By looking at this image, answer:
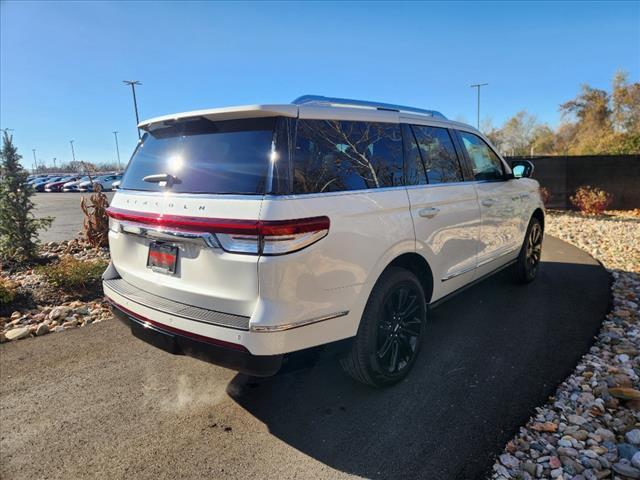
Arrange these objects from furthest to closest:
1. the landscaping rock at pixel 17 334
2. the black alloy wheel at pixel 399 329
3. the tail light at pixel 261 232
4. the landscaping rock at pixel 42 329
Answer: the landscaping rock at pixel 42 329, the landscaping rock at pixel 17 334, the black alloy wheel at pixel 399 329, the tail light at pixel 261 232

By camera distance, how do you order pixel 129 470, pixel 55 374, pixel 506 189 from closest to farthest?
pixel 129 470
pixel 55 374
pixel 506 189

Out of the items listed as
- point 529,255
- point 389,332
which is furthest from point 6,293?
point 529,255

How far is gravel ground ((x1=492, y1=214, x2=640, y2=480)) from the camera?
2.19 meters

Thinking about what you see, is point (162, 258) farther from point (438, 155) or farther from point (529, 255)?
point (529, 255)

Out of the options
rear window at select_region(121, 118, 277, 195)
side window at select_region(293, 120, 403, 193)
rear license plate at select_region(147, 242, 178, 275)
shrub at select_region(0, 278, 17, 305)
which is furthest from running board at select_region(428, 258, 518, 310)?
shrub at select_region(0, 278, 17, 305)

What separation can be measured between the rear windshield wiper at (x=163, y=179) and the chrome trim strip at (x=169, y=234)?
294 mm

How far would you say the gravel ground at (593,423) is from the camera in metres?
2.19

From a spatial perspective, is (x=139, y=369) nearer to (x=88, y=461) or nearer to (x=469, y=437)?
(x=88, y=461)

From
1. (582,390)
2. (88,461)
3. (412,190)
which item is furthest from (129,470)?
(582,390)

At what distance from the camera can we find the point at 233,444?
2488 mm

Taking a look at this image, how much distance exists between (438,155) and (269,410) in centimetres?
247

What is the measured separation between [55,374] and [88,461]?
132 centimetres

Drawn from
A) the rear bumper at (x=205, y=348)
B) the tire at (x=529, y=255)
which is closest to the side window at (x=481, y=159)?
the tire at (x=529, y=255)

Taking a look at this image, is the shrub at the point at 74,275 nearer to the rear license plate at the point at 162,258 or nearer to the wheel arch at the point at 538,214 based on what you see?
the rear license plate at the point at 162,258
